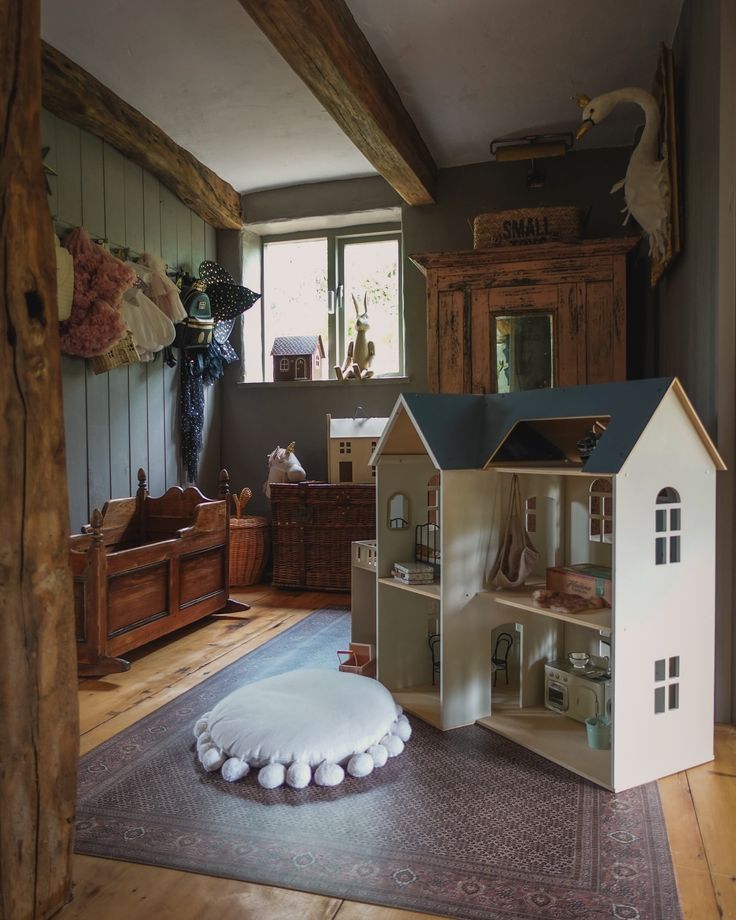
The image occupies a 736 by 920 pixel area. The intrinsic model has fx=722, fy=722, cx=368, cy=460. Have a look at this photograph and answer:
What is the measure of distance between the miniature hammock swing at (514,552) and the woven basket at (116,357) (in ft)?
7.76

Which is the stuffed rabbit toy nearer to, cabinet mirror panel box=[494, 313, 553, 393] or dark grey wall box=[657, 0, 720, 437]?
cabinet mirror panel box=[494, 313, 553, 393]

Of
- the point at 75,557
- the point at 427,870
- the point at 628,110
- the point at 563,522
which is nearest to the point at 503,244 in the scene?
the point at 628,110

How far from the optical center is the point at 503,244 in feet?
12.7

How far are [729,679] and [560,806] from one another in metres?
0.96

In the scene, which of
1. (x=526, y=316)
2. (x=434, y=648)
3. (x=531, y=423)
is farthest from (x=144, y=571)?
(x=526, y=316)

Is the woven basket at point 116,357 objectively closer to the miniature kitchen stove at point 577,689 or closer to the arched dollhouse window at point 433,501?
the arched dollhouse window at point 433,501

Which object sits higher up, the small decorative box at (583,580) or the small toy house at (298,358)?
the small toy house at (298,358)

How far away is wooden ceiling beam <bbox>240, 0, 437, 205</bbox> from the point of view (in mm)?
2702

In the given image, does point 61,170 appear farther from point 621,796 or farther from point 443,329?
point 621,796

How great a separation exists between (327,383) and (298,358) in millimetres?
288

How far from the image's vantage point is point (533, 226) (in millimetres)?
3840

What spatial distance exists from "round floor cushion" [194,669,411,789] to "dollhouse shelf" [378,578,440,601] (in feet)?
1.24

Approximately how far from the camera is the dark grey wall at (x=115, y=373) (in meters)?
3.89

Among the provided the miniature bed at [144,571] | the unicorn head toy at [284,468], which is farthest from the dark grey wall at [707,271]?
the unicorn head toy at [284,468]
